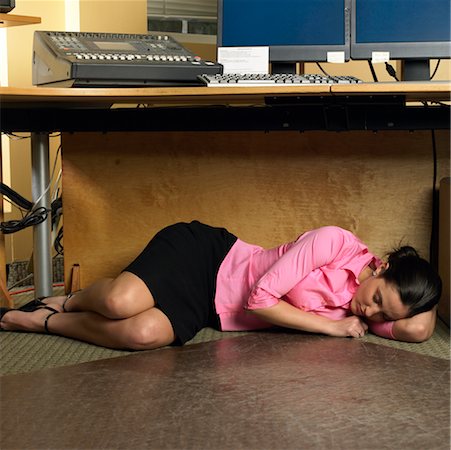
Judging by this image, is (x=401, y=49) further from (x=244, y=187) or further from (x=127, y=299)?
(x=127, y=299)

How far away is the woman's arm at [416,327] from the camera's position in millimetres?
2129

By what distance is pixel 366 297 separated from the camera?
212cm

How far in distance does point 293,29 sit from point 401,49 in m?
0.33

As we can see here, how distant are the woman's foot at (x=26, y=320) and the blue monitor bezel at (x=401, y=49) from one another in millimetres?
1189

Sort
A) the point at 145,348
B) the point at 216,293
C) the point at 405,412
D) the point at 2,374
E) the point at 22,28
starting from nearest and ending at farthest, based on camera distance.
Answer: the point at 405,412 < the point at 2,374 < the point at 145,348 < the point at 216,293 < the point at 22,28

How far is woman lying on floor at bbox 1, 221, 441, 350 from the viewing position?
2082mm

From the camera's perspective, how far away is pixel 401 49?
2.49 meters

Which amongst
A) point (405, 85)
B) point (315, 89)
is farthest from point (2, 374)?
point (405, 85)

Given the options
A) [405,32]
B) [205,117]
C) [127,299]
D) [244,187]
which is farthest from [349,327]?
[405,32]

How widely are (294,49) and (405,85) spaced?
1.77ft

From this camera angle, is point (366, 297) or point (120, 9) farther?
point (120, 9)

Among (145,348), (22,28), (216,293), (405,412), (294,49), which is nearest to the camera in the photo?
(405,412)

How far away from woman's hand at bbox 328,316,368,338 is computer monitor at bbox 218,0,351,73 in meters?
0.83

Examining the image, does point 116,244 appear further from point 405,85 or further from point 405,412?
point 405,412
